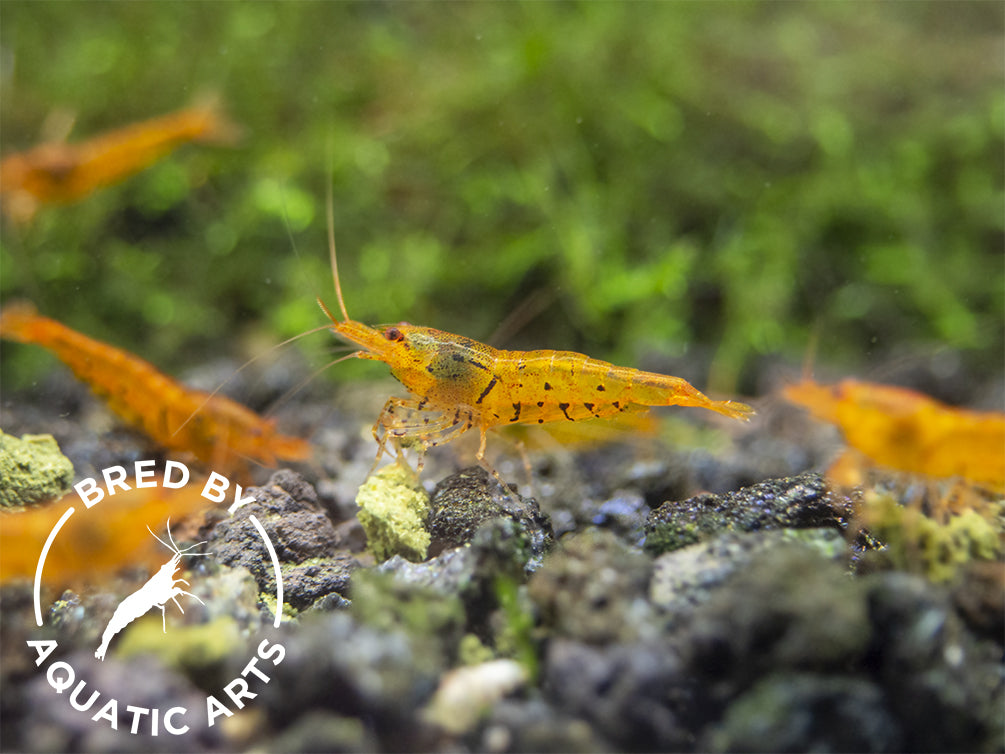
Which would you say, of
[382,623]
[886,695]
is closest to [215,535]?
[382,623]

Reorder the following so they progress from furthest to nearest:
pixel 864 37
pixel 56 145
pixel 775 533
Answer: pixel 864 37 → pixel 56 145 → pixel 775 533

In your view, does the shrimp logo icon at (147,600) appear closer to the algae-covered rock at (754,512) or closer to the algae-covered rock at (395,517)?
the algae-covered rock at (395,517)

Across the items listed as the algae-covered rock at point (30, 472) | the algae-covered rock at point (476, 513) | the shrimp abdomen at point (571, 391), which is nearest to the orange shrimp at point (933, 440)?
the shrimp abdomen at point (571, 391)

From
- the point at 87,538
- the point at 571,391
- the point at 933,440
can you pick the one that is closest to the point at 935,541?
the point at 933,440

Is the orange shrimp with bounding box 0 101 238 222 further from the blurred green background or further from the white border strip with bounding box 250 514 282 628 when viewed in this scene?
the white border strip with bounding box 250 514 282 628

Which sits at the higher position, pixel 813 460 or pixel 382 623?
pixel 382 623

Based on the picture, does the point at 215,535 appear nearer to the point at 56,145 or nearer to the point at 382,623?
the point at 382,623

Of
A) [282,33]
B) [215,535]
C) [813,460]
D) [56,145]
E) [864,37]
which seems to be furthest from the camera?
[864,37]
